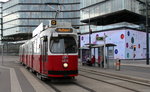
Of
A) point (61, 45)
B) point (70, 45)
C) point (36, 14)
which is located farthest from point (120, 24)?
point (36, 14)

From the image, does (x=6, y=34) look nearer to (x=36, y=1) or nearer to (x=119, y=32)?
(x=36, y=1)

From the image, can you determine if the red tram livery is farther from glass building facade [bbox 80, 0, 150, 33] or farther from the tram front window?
glass building facade [bbox 80, 0, 150, 33]

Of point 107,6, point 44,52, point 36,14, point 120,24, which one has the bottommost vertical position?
point 44,52

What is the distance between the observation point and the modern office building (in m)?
58.9

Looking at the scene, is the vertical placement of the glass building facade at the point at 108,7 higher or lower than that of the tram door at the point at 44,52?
higher

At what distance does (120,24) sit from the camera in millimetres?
62062

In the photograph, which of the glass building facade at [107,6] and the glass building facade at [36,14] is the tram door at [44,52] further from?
the glass building facade at [36,14]

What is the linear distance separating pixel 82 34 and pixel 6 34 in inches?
2433

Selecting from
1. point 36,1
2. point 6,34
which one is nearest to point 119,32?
point 36,1

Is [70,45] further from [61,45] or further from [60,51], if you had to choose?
[60,51]

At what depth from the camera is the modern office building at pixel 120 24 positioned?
193 ft

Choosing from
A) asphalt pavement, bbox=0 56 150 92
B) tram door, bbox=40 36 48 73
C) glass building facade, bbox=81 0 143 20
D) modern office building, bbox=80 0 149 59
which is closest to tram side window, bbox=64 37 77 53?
tram door, bbox=40 36 48 73

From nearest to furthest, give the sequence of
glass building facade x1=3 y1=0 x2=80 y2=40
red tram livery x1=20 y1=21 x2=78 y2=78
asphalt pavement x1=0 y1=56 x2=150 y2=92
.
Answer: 1. asphalt pavement x1=0 y1=56 x2=150 y2=92
2. red tram livery x1=20 y1=21 x2=78 y2=78
3. glass building facade x1=3 y1=0 x2=80 y2=40

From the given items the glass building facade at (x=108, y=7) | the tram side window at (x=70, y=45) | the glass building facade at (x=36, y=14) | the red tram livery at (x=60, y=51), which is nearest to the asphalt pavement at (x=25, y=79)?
the red tram livery at (x=60, y=51)
